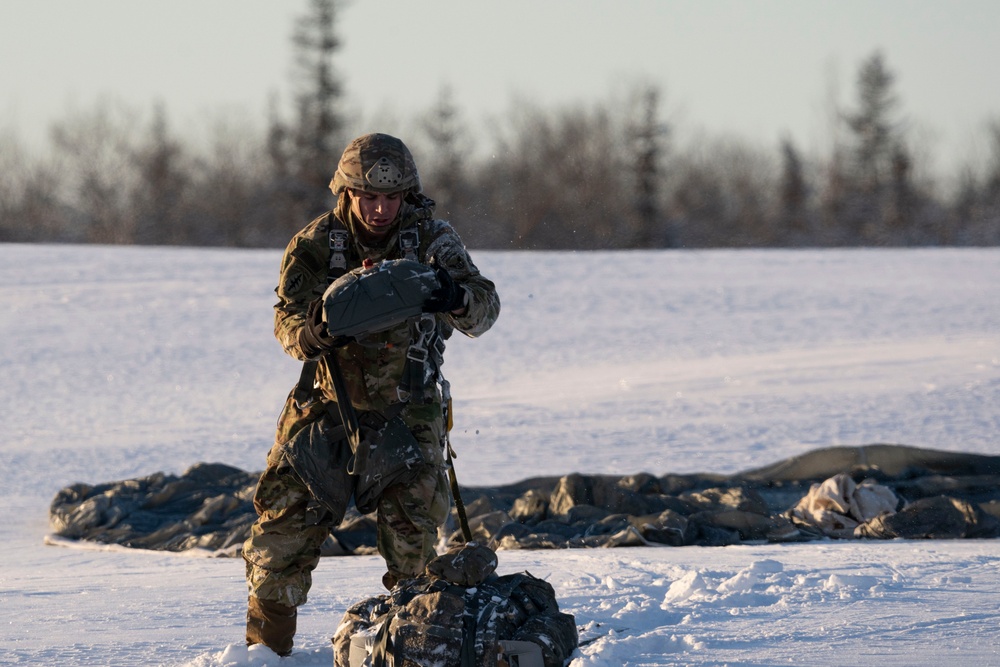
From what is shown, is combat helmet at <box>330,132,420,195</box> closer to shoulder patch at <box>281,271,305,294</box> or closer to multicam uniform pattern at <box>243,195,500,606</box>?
multicam uniform pattern at <box>243,195,500,606</box>

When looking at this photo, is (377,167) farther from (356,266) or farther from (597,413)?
(597,413)

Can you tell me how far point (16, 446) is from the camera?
32.1 feet

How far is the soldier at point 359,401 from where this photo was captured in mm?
3744

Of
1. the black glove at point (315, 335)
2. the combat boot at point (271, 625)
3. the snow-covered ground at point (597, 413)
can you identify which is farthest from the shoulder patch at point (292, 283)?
the snow-covered ground at point (597, 413)

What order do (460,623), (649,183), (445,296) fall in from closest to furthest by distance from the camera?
(460,623)
(445,296)
(649,183)

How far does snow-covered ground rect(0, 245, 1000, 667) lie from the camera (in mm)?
4086

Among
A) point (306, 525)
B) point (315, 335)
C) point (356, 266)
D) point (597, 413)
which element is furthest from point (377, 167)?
point (597, 413)

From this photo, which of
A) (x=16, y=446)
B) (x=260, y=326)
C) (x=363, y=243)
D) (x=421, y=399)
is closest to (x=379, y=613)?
(x=421, y=399)

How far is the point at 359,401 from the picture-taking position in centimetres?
383

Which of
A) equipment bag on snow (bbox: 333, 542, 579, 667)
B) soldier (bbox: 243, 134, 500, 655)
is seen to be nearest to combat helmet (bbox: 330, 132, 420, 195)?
soldier (bbox: 243, 134, 500, 655)

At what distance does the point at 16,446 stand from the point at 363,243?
6.82 m

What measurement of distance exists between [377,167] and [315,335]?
54cm

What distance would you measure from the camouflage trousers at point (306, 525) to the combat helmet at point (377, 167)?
68 centimetres

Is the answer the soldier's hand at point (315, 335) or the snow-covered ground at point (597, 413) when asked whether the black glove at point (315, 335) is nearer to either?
the soldier's hand at point (315, 335)
